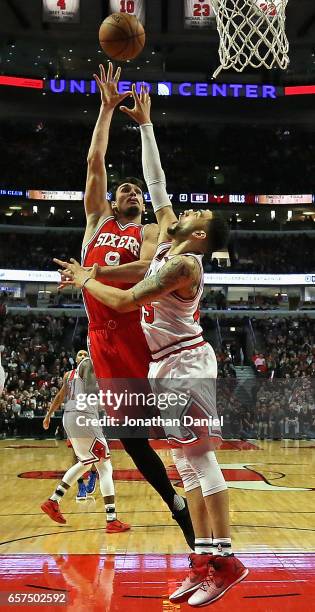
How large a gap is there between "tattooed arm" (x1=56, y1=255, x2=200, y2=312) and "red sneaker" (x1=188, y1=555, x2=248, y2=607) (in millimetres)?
1484

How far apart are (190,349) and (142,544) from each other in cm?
301

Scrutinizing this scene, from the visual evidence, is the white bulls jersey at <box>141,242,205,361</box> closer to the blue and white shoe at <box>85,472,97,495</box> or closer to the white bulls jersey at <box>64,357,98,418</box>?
the white bulls jersey at <box>64,357,98,418</box>

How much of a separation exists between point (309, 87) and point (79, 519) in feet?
84.3

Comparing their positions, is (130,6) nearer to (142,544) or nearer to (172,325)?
(142,544)

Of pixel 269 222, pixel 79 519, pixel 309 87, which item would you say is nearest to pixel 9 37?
pixel 309 87

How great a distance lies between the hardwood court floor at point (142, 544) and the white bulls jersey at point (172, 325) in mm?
1622

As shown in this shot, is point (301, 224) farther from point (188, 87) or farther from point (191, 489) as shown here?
point (191, 489)

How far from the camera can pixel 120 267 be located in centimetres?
419

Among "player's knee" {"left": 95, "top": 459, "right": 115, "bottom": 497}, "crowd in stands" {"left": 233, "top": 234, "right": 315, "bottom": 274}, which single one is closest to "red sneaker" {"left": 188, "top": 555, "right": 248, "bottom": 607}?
"player's knee" {"left": 95, "top": 459, "right": 115, "bottom": 497}

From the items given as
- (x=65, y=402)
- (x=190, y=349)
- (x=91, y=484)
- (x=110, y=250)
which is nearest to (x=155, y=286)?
(x=190, y=349)

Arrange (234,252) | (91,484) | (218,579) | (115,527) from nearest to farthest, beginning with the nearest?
(218,579) < (115,527) < (91,484) < (234,252)

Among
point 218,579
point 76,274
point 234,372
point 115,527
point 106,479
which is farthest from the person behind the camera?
point 234,372

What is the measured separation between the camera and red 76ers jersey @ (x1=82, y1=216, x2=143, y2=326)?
14.8 feet

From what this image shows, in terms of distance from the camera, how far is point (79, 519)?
766 cm
